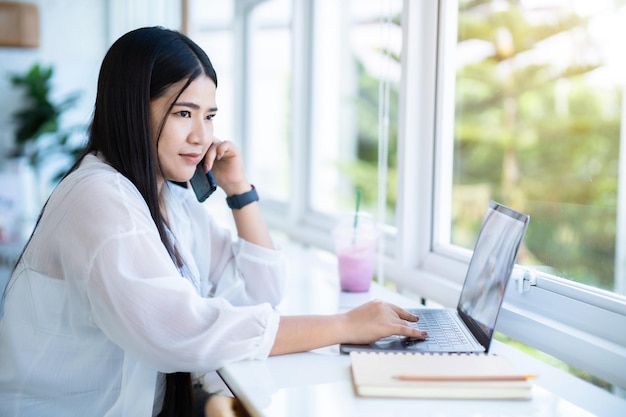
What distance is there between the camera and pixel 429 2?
5.11 feet

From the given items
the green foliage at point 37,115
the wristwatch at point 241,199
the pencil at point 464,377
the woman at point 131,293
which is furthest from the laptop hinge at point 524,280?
the green foliage at point 37,115

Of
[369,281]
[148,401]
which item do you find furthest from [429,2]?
[148,401]

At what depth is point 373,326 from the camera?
104 cm

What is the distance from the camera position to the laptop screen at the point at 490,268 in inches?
39.6

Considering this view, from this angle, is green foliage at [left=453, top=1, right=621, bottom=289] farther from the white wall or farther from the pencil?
the pencil

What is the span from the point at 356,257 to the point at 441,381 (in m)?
0.66

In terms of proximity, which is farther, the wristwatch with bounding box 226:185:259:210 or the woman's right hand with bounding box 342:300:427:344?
the wristwatch with bounding box 226:185:259:210

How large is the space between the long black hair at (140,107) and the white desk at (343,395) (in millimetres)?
282

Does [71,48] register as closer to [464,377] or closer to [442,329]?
[442,329]

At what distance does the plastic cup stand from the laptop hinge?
0.37 metres

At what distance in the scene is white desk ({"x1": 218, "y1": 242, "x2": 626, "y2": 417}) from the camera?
0.80m

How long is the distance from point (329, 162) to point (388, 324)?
1522 millimetres

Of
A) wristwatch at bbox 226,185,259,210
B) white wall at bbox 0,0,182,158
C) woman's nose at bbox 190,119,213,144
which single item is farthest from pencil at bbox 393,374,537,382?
white wall at bbox 0,0,182,158

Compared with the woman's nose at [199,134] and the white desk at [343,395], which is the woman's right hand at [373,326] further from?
the woman's nose at [199,134]
